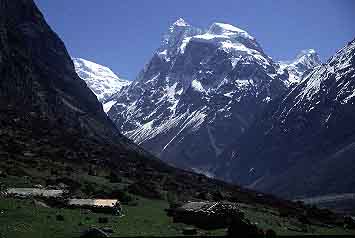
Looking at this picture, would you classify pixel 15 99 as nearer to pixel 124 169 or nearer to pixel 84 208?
pixel 124 169

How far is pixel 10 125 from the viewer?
488ft

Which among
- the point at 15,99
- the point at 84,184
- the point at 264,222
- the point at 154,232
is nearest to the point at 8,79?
the point at 15,99

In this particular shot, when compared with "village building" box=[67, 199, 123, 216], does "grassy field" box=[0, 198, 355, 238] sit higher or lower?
lower

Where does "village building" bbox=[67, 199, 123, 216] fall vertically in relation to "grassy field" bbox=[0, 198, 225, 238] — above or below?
above

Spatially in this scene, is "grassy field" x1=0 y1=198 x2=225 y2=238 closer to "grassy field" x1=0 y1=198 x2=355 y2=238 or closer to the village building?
"grassy field" x1=0 y1=198 x2=355 y2=238

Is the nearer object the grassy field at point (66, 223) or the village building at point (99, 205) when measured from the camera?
the grassy field at point (66, 223)

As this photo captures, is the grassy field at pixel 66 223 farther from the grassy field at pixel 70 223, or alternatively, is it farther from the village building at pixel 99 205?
the village building at pixel 99 205

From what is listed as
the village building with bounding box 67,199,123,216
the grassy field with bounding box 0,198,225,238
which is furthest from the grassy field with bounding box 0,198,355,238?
the village building with bounding box 67,199,123,216

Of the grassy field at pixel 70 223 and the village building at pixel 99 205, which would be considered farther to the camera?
the village building at pixel 99 205

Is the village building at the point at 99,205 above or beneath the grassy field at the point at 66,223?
above

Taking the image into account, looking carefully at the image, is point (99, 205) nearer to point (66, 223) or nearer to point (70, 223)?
point (70, 223)

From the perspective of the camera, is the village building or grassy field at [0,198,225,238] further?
the village building

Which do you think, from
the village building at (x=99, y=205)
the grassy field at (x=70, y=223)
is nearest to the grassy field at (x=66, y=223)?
the grassy field at (x=70, y=223)

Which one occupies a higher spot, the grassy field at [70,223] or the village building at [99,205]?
the village building at [99,205]
